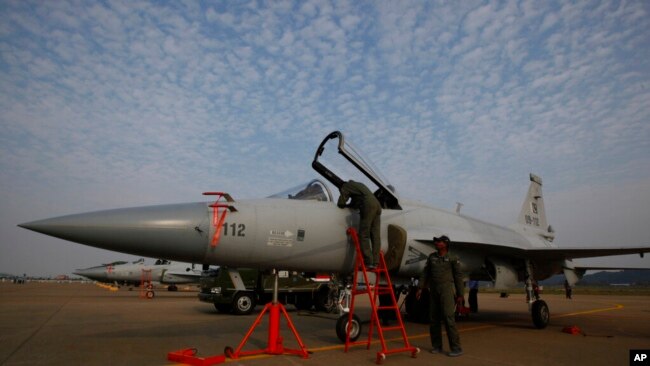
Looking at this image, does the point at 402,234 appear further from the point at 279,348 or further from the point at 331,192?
the point at 279,348

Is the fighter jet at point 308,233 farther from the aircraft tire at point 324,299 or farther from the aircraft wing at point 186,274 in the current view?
the aircraft wing at point 186,274

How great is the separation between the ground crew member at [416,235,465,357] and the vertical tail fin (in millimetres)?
8023

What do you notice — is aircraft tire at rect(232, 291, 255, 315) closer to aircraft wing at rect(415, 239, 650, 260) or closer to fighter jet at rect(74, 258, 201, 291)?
aircraft wing at rect(415, 239, 650, 260)

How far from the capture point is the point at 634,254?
365 inches

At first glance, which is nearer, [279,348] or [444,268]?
[279,348]

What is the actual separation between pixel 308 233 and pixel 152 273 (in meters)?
25.2

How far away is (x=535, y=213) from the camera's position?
1402 cm

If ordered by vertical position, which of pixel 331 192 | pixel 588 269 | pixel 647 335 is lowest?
pixel 647 335

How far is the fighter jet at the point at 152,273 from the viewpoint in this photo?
90.9ft

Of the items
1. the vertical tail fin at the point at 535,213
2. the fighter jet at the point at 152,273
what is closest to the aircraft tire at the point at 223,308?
the vertical tail fin at the point at 535,213

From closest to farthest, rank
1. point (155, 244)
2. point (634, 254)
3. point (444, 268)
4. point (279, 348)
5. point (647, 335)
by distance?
point (155, 244) → point (279, 348) → point (444, 268) → point (647, 335) → point (634, 254)

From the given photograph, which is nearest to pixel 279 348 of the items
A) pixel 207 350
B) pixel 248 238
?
pixel 207 350

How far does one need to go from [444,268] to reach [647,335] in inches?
204

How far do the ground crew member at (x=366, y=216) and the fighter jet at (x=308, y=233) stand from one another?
0.70 feet
